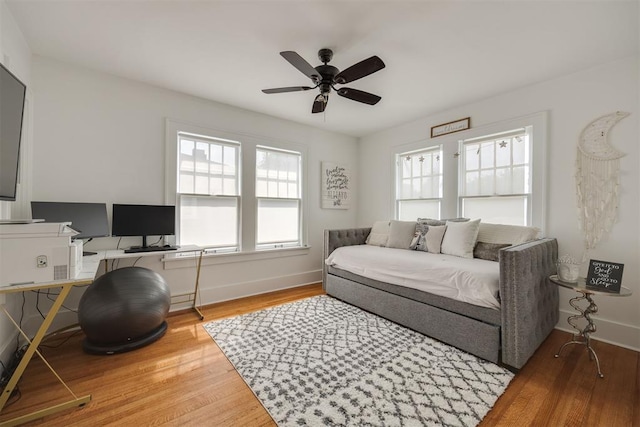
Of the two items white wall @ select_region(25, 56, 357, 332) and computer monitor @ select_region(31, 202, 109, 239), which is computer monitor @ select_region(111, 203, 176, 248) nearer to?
computer monitor @ select_region(31, 202, 109, 239)

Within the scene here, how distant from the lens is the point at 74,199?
2.60 meters

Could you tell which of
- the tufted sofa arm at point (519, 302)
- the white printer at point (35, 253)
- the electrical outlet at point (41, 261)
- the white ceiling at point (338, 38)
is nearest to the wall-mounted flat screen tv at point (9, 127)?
the white printer at point (35, 253)

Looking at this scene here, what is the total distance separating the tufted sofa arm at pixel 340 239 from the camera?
3.73m

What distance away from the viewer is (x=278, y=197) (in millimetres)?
4012

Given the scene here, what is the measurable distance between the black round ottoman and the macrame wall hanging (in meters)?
4.04

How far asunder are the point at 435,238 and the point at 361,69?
212cm

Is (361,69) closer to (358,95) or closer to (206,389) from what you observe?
(358,95)

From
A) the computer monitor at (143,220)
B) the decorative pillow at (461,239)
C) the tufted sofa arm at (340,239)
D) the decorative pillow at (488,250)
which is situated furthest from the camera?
the tufted sofa arm at (340,239)

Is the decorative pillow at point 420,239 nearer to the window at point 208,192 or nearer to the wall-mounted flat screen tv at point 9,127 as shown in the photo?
the window at point 208,192

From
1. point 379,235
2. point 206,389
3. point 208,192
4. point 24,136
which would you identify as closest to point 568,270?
point 379,235

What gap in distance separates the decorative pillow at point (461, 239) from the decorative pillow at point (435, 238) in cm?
6

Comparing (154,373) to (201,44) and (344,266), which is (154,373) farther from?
(201,44)

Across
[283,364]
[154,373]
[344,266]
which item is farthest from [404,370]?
[154,373]

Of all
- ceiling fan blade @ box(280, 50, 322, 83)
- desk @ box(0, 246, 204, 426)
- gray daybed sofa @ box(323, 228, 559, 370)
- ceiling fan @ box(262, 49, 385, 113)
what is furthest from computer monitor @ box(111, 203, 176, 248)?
gray daybed sofa @ box(323, 228, 559, 370)
